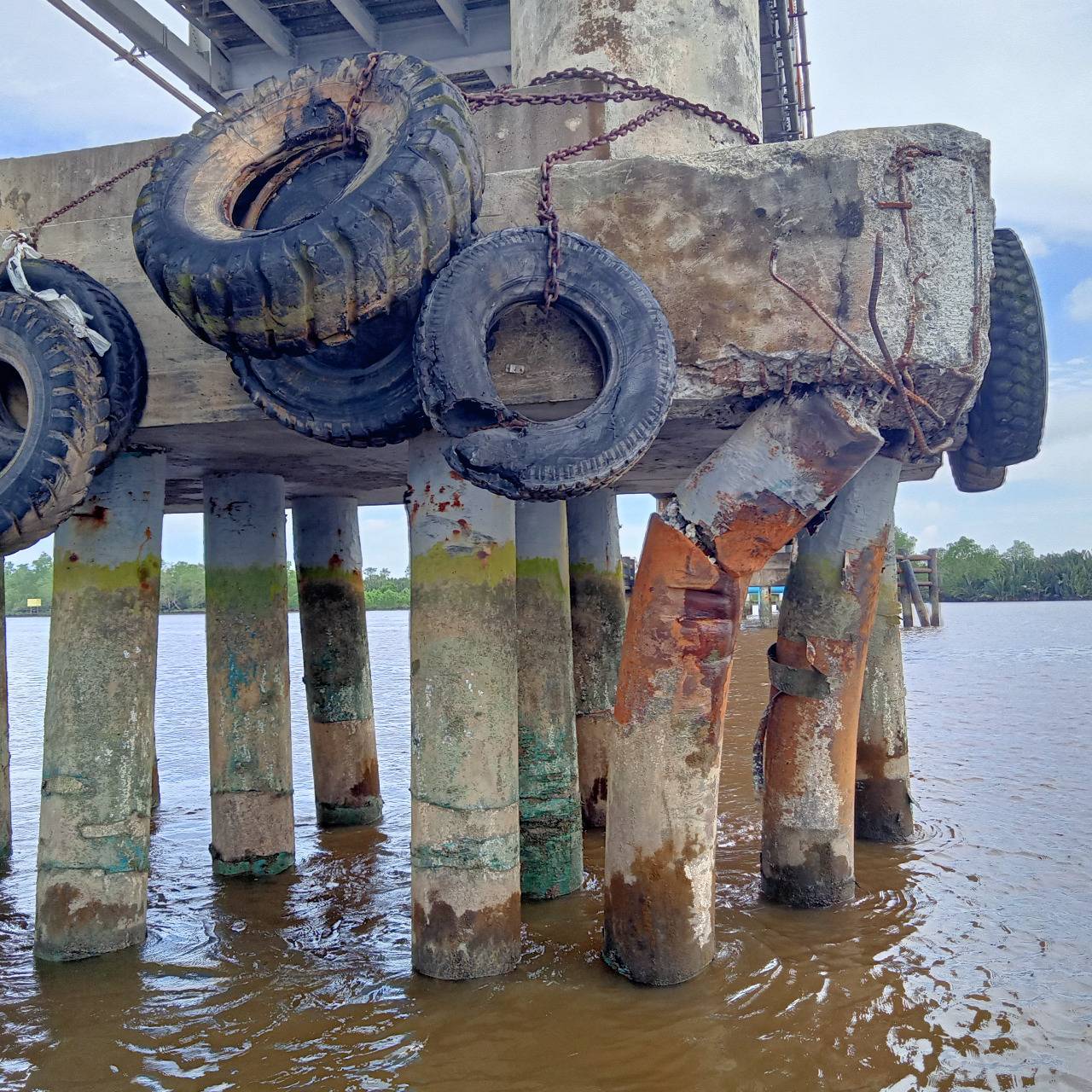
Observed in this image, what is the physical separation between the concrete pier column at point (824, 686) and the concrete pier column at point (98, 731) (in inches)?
139

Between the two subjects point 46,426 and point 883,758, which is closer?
point 46,426

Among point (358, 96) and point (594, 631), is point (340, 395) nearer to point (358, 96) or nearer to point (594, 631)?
point (358, 96)

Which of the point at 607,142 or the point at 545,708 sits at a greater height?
the point at 607,142

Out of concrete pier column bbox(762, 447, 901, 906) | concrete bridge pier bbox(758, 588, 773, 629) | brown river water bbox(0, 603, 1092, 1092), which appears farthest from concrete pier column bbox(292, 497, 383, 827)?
concrete bridge pier bbox(758, 588, 773, 629)

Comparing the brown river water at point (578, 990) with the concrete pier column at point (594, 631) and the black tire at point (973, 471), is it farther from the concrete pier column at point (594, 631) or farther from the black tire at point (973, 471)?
the black tire at point (973, 471)

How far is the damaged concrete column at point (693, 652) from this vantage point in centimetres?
485

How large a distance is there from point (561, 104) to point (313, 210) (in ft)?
4.58

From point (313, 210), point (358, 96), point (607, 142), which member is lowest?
point (313, 210)

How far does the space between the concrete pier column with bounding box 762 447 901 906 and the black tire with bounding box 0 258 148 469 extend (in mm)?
3681

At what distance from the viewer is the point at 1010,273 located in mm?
5914

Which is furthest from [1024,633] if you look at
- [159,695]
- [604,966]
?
[604,966]

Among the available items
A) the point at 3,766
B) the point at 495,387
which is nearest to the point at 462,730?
the point at 495,387

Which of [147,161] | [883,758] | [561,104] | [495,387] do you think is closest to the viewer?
[495,387]

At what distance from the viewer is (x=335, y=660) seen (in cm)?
851
